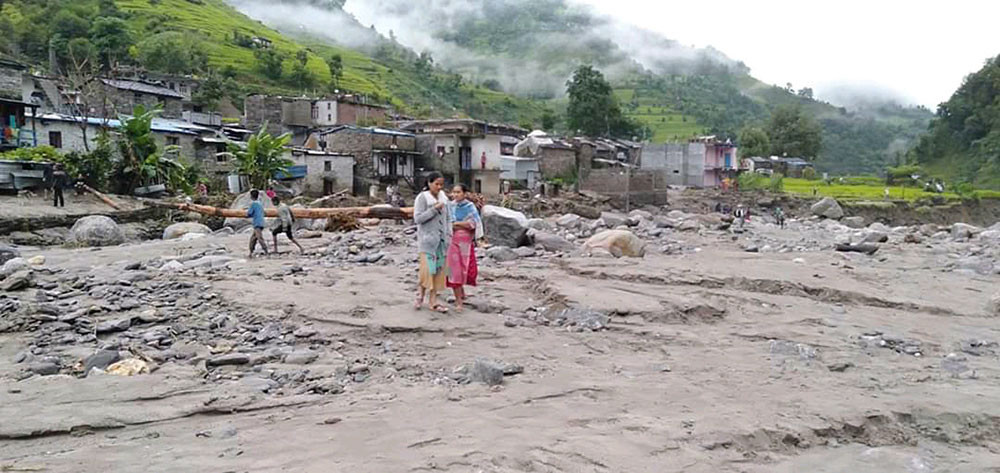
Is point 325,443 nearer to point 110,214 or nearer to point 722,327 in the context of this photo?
point 722,327

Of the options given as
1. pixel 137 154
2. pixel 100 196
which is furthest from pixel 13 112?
pixel 100 196

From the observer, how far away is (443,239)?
7953mm

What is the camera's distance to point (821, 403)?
547 centimetres

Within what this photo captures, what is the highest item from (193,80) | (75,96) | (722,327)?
(193,80)

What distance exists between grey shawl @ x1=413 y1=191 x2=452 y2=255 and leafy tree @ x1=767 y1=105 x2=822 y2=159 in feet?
241

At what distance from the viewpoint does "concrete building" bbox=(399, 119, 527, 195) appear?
39.0m

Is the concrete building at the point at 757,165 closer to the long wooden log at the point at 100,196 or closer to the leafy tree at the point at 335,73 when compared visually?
the leafy tree at the point at 335,73

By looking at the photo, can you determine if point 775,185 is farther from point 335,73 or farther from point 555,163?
point 335,73

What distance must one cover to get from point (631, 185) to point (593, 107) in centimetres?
2669

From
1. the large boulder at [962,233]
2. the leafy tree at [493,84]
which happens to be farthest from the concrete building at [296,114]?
the leafy tree at [493,84]

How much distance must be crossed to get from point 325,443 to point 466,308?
4137 millimetres

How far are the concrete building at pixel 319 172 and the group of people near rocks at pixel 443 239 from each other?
2586cm

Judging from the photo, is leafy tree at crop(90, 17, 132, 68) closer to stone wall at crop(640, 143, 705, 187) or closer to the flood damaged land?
stone wall at crop(640, 143, 705, 187)

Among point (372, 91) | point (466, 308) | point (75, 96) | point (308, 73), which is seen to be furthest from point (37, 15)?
point (466, 308)
